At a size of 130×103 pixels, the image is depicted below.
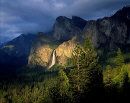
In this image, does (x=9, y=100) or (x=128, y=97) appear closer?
(x=128, y=97)

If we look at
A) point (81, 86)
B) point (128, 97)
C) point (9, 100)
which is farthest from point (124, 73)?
point (9, 100)

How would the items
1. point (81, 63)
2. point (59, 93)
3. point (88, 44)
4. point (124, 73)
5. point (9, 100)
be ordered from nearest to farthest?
point (81, 63) → point (88, 44) → point (59, 93) → point (124, 73) → point (9, 100)

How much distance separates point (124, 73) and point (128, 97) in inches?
Answer: 566

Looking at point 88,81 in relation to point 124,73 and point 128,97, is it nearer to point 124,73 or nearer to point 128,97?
point 128,97

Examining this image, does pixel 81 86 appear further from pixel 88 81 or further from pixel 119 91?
pixel 119 91

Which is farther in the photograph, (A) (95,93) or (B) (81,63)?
(A) (95,93)

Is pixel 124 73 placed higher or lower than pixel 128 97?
higher

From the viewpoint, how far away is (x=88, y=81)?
140 feet

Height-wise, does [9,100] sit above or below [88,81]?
below

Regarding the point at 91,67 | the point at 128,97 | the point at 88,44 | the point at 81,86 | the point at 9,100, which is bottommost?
the point at 9,100

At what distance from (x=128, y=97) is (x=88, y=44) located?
25.2m

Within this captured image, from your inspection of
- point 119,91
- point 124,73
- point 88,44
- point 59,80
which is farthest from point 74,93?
point 124,73

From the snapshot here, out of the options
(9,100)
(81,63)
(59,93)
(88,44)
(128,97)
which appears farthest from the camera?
(9,100)

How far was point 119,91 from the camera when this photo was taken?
66250mm
